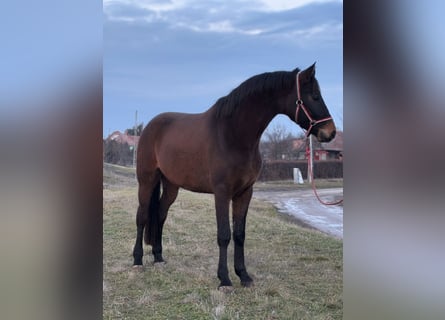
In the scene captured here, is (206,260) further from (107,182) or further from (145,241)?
(107,182)

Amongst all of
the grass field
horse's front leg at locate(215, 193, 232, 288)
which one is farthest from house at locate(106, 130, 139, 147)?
horse's front leg at locate(215, 193, 232, 288)

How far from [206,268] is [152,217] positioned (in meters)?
0.67

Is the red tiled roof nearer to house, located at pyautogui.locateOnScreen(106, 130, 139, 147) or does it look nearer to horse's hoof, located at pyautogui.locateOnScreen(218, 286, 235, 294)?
house, located at pyautogui.locateOnScreen(106, 130, 139, 147)

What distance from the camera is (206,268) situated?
2.97 meters

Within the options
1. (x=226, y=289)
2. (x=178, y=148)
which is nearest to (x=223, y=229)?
(x=226, y=289)

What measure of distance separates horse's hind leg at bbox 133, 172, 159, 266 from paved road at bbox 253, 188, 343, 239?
103 centimetres

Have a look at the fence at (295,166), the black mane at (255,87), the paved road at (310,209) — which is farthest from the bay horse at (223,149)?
the paved road at (310,209)

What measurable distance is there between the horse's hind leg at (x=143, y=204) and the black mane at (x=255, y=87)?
3.02ft

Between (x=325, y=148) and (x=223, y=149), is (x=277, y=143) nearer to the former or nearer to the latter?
(x=223, y=149)

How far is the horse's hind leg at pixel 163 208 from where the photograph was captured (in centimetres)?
312

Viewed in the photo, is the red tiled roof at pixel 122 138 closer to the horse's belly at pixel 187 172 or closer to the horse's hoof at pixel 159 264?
the horse's belly at pixel 187 172

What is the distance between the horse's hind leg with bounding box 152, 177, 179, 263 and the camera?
10.2 feet

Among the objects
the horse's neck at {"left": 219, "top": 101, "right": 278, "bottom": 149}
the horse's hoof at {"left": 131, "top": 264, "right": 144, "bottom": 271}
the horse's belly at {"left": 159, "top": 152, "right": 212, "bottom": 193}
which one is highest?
the horse's neck at {"left": 219, "top": 101, "right": 278, "bottom": 149}

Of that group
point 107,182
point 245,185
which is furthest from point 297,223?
point 107,182
